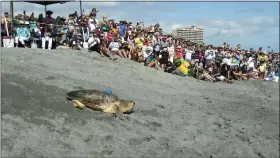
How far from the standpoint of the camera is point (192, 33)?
2389cm

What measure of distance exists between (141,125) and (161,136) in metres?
0.51

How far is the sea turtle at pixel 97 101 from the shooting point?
25.5 feet

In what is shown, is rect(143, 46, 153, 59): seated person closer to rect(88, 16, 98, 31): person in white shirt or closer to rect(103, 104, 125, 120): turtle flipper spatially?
rect(88, 16, 98, 31): person in white shirt

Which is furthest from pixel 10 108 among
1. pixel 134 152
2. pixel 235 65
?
pixel 235 65

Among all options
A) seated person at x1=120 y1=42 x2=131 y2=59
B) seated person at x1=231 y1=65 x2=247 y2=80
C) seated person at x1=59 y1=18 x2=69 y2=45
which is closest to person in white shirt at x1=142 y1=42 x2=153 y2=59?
seated person at x1=120 y1=42 x2=131 y2=59

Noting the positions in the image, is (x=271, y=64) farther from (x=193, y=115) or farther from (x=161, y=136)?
(x=161, y=136)

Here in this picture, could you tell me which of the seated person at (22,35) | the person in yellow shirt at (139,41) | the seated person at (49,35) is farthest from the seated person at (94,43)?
the seated person at (22,35)

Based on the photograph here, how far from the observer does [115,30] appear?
594 inches

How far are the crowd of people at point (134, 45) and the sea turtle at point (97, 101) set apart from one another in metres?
5.49

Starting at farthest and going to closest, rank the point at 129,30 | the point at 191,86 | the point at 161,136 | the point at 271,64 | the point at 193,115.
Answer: the point at 271,64
the point at 129,30
the point at 191,86
the point at 193,115
the point at 161,136

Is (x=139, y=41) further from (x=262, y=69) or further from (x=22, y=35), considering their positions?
(x=262, y=69)

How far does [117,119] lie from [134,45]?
24.9 ft

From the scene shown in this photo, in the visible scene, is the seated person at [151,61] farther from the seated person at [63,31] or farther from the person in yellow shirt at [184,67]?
the seated person at [63,31]

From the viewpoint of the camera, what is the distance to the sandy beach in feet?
20.8
